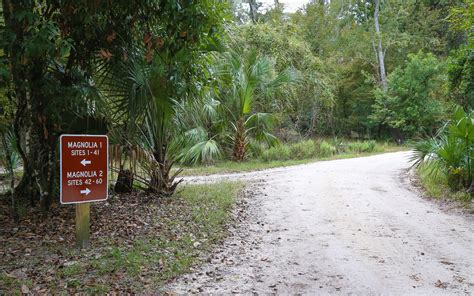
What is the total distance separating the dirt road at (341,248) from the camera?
446 cm

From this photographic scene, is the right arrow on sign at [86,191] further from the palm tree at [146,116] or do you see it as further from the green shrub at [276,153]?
the green shrub at [276,153]

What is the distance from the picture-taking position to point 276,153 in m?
16.6

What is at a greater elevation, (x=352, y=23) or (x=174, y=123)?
(x=352, y=23)

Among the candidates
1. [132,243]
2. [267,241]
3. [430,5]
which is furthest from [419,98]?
[132,243]

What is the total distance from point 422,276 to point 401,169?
32.8 feet

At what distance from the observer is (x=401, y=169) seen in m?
13.9

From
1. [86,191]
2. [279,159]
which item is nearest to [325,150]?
[279,159]

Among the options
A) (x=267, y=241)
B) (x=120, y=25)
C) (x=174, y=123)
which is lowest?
(x=267, y=241)

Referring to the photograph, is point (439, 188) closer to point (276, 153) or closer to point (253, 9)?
point (276, 153)

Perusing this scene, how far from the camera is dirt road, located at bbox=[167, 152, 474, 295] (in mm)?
4457

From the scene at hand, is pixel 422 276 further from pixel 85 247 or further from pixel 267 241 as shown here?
pixel 85 247

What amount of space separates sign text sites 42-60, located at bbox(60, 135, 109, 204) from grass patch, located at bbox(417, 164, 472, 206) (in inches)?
281

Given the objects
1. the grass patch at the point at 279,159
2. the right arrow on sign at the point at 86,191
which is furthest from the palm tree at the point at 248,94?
the right arrow on sign at the point at 86,191

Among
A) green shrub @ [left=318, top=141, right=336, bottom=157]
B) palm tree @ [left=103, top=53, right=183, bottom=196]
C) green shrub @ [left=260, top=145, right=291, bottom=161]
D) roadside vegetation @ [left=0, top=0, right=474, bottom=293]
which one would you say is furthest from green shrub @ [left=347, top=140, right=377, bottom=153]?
palm tree @ [left=103, top=53, right=183, bottom=196]
